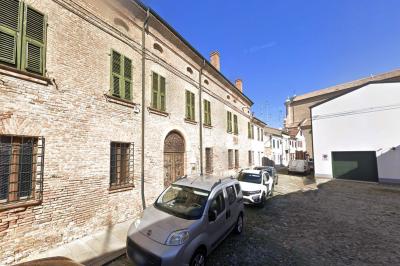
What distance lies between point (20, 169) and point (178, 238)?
13.1 feet

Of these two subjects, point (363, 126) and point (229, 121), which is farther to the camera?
point (363, 126)

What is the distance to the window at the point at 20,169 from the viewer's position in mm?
4230

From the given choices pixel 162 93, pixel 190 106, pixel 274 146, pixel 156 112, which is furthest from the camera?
pixel 274 146

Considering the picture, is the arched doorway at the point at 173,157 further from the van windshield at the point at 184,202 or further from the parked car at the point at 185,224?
the van windshield at the point at 184,202

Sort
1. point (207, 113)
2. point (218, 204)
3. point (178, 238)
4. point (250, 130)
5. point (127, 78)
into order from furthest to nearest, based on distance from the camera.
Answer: point (250, 130) → point (207, 113) → point (127, 78) → point (218, 204) → point (178, 238)

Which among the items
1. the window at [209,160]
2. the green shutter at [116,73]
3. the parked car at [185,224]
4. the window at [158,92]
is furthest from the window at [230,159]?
the green shutter at [116,73]

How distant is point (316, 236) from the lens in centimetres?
621

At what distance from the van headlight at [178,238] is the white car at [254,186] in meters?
5.86

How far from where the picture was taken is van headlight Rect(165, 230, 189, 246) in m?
3.63

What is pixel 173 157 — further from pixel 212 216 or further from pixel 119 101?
pixel 212 216

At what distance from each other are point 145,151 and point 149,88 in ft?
8.80

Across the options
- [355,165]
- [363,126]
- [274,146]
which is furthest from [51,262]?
[274,146]

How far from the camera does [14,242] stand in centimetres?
414

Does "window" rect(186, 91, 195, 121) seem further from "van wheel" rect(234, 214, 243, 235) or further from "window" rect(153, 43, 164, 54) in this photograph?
"van wheel" rect(234, 214, 243, 235)
